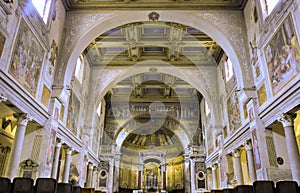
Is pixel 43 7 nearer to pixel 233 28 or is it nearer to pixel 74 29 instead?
pixel 74 29

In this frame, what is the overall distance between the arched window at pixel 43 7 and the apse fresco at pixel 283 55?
31.0 feet

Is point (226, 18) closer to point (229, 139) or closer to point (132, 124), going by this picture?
point (229, 139)

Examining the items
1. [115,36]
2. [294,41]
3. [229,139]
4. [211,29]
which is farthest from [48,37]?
[229,139]

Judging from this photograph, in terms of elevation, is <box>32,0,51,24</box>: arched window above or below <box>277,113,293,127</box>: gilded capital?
above

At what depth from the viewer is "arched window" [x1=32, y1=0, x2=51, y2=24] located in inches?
428

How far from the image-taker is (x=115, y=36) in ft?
54.8

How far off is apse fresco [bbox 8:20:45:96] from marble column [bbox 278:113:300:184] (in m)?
9.42

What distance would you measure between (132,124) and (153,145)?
19.2 feet

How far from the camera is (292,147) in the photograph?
9164 mm

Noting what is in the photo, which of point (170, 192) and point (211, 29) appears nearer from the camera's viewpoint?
point (211, 29)

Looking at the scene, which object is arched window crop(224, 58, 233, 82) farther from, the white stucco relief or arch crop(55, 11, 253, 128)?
the white stucco relief

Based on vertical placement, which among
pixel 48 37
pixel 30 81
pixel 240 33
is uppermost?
pixel 240 33

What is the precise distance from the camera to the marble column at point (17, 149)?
9.20 m

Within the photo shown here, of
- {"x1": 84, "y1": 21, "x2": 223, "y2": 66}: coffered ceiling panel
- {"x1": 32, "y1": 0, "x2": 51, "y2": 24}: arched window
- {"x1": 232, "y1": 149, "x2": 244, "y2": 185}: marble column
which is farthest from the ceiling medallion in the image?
{"x1": 232, "y1": 149, "x2": 244, "y2": 185}: marble column
